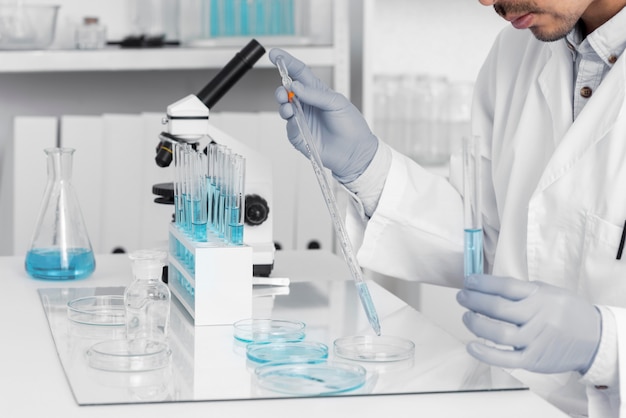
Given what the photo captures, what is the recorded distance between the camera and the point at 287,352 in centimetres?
122

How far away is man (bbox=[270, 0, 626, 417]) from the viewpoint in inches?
47.6

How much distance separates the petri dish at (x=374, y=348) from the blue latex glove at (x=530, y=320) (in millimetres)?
94

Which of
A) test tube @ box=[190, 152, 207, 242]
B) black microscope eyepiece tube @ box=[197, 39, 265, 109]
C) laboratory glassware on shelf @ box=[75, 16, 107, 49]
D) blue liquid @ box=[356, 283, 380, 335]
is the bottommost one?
blue liquid @ box=[356, 283, 380, 335]

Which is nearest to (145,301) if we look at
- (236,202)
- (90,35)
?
(236,202)

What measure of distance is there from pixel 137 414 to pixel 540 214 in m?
0.77

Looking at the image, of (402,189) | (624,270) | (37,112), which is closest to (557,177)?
(624,270)

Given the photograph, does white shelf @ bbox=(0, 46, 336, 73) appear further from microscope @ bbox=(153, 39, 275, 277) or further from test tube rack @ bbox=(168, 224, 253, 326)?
test tube rack @ bbox=(168, 224, 253, 326)

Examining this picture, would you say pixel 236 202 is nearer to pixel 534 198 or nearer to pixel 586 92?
pixel 534 198

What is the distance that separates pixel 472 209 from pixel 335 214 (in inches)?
9.5

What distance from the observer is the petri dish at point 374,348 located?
4.04ft

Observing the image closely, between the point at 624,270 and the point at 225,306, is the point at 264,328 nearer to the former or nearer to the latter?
the point at 225,306

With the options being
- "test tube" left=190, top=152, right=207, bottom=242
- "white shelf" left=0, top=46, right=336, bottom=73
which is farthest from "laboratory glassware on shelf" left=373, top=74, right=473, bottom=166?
"test tube" left=190, top=152, right=207, bottom=242

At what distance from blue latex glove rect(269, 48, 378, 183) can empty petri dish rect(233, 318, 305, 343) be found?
1.12 feet

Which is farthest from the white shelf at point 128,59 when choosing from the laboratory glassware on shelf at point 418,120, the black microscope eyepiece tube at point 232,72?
the black microscope eyepiece tube at point 232,72
